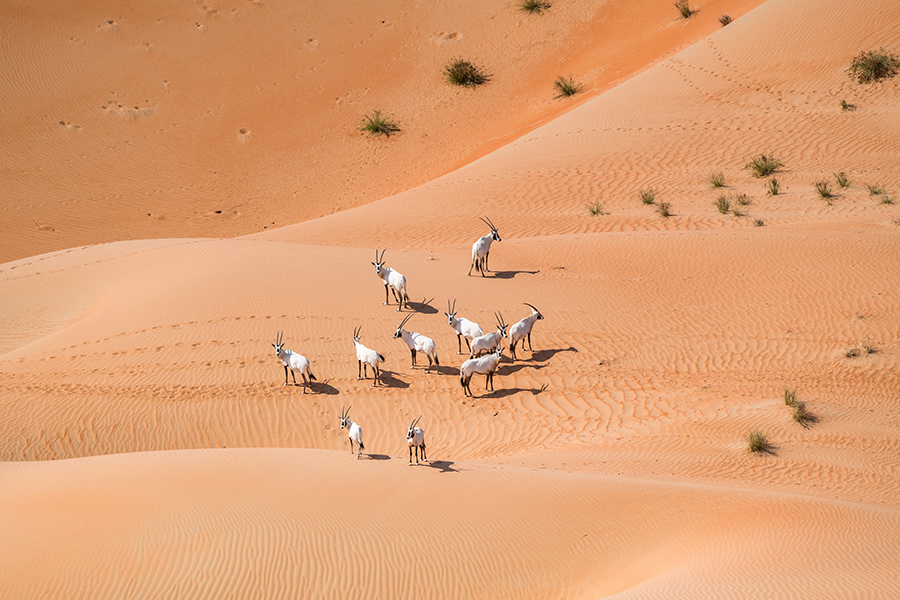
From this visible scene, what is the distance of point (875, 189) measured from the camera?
65.1 feet

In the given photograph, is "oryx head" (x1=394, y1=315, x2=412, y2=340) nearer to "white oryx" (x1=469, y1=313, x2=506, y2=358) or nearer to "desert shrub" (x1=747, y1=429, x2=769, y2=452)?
"white oryx" (x1=469, y1=313, x2=506, y2=358)

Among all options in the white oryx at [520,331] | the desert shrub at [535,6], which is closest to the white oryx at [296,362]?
the white oryx at [520,331]

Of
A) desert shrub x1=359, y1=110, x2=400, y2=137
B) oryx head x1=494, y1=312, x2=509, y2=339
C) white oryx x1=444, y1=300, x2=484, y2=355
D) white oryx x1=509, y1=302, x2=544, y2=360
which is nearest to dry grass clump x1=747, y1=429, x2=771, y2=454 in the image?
white oryx x1=509, y1=302, x2=544, y2=360

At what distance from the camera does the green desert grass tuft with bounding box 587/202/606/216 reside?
20.6m

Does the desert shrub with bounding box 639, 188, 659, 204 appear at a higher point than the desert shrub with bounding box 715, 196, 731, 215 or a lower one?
higher

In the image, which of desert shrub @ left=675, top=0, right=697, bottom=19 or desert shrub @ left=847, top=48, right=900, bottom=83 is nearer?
desert shrub @ left=847, top=48, right=900, bottom=83

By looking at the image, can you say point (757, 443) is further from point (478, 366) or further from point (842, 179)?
point (842, 179)

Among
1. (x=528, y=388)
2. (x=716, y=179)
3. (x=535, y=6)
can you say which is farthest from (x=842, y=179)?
(x=535, y=6)

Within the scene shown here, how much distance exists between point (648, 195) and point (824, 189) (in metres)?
4.33

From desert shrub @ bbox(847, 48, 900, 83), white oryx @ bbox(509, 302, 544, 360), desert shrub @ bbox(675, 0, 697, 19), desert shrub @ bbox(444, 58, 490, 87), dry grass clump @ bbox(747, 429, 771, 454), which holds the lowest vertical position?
dry grass clump @ bbox(747, 429, 771, 454)

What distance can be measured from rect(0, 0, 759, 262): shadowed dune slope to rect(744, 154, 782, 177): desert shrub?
11782 mm

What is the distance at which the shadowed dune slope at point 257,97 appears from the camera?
101 ft

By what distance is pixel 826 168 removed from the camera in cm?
2145

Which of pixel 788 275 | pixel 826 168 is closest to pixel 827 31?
pixel 826 168
